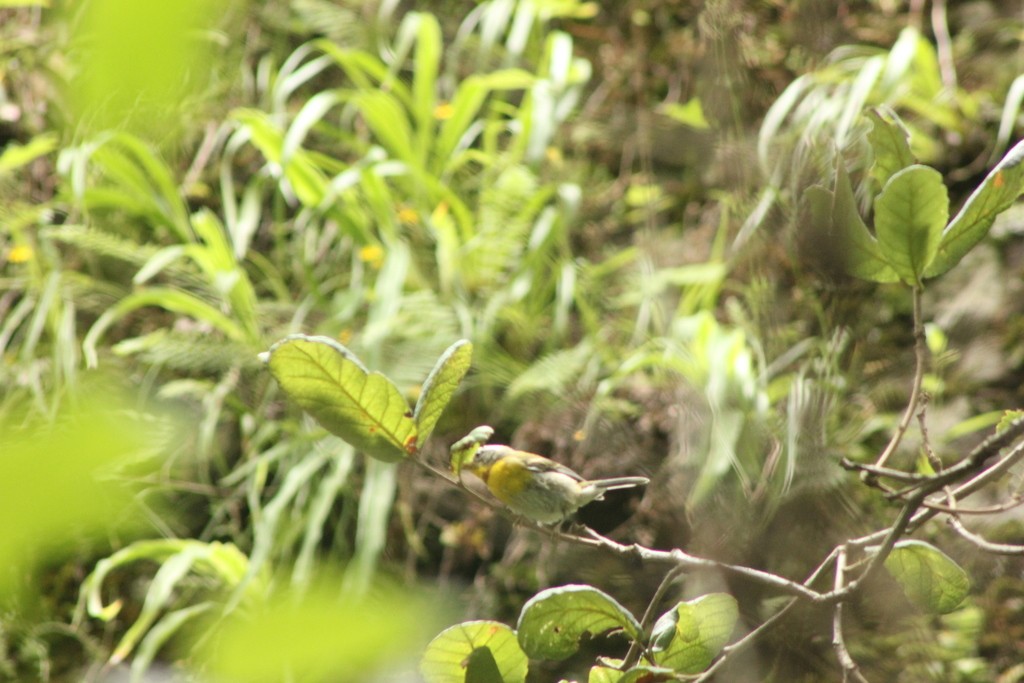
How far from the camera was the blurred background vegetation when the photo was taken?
1322mm

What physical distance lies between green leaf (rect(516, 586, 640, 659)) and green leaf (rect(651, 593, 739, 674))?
2 cm

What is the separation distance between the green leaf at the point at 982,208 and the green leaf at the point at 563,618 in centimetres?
21

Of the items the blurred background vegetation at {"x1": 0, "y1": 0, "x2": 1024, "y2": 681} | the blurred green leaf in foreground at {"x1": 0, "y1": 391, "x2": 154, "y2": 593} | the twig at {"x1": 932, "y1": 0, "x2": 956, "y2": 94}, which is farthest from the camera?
the twig at {"x1": 932, "y1": 0, "x2": 956, "y2": 94}

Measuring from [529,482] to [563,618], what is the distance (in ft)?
0.23

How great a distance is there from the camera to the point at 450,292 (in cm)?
180

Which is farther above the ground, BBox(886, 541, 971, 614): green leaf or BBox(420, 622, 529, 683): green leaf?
BBox(886, 541, 971, 614): green leaf

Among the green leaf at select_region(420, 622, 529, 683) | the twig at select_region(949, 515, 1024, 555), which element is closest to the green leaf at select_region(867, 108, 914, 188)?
the twig at select_region(949, 515, 1024, 555)

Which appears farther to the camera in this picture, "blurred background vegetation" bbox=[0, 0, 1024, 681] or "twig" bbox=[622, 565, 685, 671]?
"blurred background vegetation" bbox=[0, 0, 1024, 681]

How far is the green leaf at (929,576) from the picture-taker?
15.1 inches

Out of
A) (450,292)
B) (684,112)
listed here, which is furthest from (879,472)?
(684,112)

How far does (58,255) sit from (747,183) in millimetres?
2040

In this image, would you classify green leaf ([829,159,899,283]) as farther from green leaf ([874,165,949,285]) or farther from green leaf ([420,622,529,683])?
green leaf ([420,622,529,683])

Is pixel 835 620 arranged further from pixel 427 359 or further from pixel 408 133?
pixel 408 133

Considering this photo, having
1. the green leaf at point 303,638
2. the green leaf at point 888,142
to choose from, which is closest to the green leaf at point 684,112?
the green leaf at point 888,142
